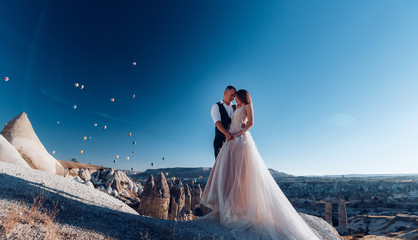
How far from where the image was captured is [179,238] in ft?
10.2

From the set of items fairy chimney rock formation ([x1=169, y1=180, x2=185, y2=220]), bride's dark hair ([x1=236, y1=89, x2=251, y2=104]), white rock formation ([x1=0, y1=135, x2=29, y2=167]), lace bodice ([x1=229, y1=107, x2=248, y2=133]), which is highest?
bride's dark hair ([x1=236, y1=89, x2=251, y2=104])

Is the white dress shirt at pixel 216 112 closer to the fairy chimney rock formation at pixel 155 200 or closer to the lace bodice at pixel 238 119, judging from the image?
the lace bodice at pixel 238 119

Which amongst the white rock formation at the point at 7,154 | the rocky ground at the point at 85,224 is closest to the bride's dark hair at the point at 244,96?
the rocky ground at the point at 85,224

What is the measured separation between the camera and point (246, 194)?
12.9ft

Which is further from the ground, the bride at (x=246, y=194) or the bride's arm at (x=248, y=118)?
the bride's arm at (x=248, y=118)

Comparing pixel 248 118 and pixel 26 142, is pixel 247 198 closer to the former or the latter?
pixel 248 118

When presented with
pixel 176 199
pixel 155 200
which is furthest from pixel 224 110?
pixel 176 199

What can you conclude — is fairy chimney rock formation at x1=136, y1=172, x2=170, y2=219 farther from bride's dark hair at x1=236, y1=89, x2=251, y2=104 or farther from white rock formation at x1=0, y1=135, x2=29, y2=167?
bride's dark hair at x1=236, y1=89, x2=251, y2=104

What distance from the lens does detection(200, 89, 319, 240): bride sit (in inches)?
139

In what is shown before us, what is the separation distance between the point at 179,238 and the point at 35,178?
14.0 feet

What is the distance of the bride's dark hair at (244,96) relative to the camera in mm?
4242

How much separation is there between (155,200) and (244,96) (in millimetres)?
13918

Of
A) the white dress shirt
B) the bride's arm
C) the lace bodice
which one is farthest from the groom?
the bride's arm

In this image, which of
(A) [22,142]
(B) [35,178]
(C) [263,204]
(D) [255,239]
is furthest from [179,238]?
(A) [22,142]
